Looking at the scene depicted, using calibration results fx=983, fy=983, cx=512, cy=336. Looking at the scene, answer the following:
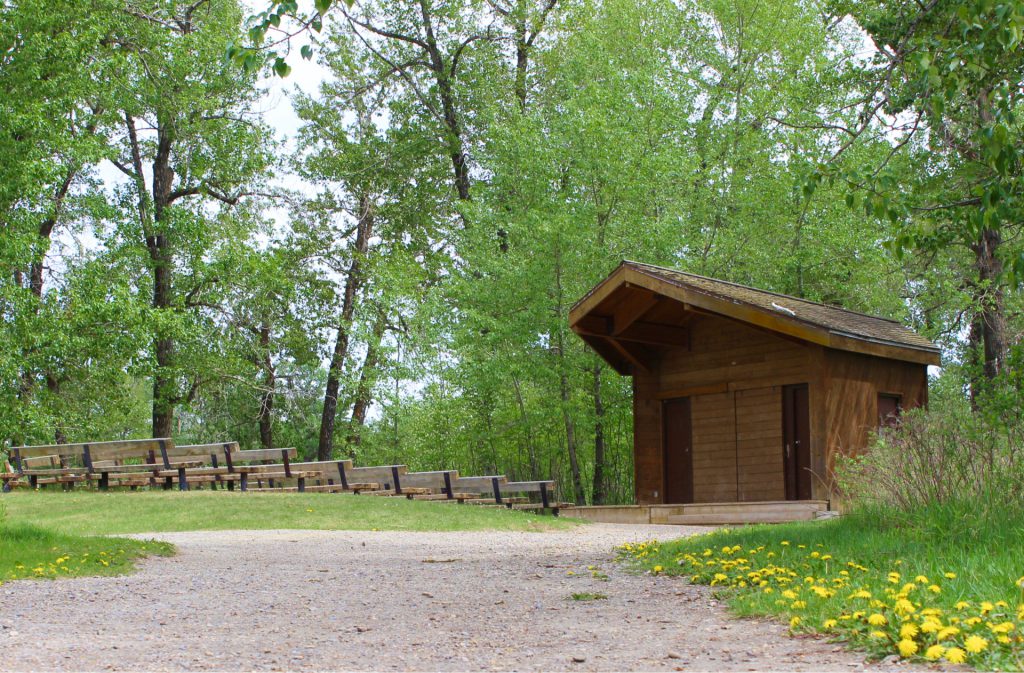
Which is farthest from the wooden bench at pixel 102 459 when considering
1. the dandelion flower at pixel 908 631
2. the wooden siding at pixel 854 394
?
the dandelion flower at pixel 908 631

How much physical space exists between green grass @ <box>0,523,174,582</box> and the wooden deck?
8827mm

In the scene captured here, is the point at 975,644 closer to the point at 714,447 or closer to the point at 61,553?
the point at 61,553

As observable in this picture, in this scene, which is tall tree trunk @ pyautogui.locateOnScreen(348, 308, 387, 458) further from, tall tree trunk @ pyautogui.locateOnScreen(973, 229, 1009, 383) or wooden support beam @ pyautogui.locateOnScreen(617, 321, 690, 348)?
tall tree trunk @ pyautogui.locateOnScreen(973, 229, 1009, 383)

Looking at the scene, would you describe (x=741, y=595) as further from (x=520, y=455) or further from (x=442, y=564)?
(x=520, y=455)

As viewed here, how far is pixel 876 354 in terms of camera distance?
16.2m

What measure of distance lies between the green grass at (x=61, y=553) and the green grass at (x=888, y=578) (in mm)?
4899

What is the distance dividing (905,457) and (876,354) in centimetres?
800

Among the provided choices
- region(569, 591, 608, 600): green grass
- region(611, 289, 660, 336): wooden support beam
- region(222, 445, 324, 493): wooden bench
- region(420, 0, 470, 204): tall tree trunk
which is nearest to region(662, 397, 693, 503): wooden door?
region(611, 289, 660, 336): wooden support beam

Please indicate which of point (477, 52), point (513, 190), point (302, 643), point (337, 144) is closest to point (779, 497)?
point (513, 190)

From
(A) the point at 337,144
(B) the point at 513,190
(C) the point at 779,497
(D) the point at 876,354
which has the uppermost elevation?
(A) the point at 337,144

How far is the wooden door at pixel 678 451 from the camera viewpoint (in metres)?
18.4

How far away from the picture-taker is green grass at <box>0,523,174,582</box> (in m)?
8.55

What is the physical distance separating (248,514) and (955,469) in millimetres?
10601

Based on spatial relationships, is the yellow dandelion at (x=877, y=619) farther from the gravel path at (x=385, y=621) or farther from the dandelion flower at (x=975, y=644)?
the dandelion flower at (x=975, y=644)
